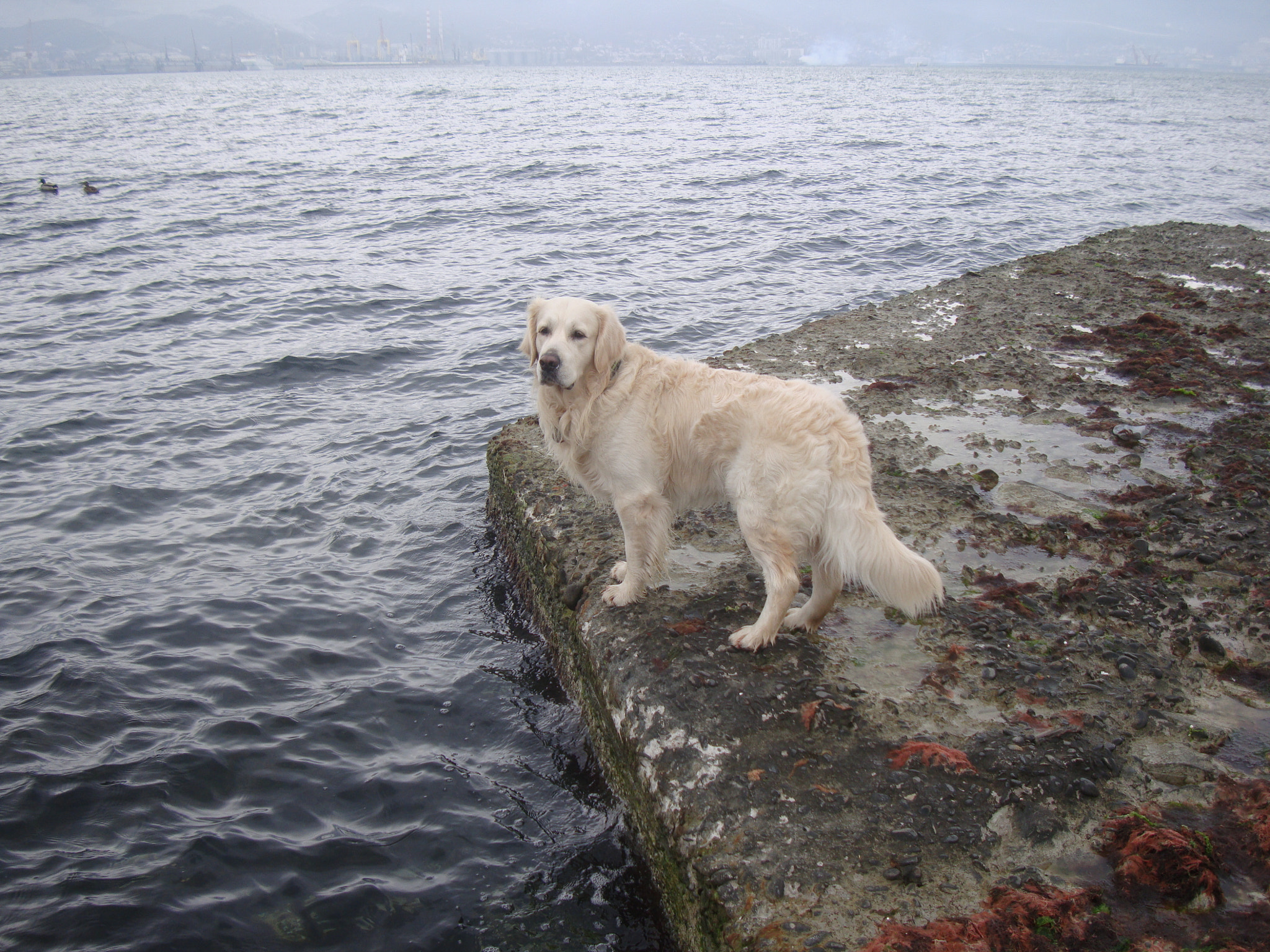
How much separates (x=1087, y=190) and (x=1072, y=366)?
20924mm

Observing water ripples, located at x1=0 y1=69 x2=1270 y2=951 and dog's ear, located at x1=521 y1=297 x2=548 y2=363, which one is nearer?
water ripples, located at x1=0 y1=69 x2=1270 y2=951

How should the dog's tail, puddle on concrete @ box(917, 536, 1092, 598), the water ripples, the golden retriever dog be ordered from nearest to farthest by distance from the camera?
the dog's tail
the golden retriever dog
the water ripples
puddle on concrete @ box(917, 536, 1092, 598)

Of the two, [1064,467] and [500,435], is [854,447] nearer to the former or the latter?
[1064,467]

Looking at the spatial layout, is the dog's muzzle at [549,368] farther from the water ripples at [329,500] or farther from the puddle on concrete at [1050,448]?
the puddle on concrete at [1050,448]

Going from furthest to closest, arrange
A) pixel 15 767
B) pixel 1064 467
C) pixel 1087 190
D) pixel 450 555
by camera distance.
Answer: pixel 1087 190 → pixel 450 555 → pixel 1064 467 → pixel 15 767

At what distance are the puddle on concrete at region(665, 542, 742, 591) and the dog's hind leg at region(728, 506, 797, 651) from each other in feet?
2.53

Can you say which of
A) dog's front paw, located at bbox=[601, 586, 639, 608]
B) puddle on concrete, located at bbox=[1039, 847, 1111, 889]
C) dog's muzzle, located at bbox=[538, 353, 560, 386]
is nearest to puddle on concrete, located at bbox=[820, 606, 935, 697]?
puddle on concrete, located at bbox=[1039, 847, 1111, 889]

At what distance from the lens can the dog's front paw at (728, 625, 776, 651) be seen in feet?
13.7

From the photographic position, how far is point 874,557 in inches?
146

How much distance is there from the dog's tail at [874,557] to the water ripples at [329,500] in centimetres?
194

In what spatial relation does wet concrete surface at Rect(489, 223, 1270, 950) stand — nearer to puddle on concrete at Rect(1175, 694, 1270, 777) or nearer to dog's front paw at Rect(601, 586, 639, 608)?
puddle on concrete at Rect(1175, 694, 1270, 777)

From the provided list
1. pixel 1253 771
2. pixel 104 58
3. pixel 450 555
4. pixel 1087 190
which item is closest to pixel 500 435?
pixel 450 555

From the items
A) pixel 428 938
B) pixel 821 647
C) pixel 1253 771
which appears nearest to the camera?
pixel 1253 771

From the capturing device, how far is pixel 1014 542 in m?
5.07
